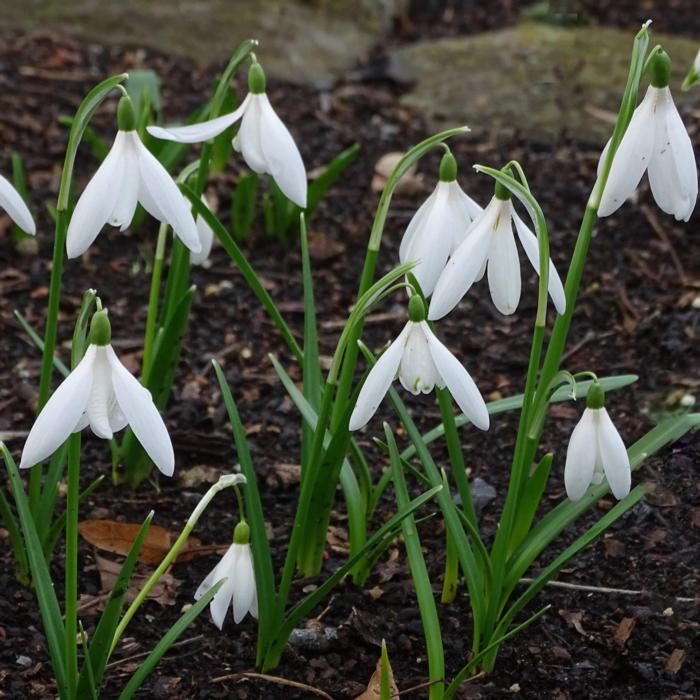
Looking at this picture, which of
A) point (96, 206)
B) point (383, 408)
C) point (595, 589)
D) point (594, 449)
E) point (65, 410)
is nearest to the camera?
point (65, 410)

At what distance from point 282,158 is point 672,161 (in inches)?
24.4

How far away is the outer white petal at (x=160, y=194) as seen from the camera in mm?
1742

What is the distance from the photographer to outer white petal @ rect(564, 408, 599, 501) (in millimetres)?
1815

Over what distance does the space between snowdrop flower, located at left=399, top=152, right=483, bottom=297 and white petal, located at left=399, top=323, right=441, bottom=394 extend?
165mm

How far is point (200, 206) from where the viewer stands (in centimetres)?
227

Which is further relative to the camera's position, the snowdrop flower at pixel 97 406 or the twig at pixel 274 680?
the twig at pixel 274 680

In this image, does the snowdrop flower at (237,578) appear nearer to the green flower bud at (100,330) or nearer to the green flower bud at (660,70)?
the green flower bud at (100,330)

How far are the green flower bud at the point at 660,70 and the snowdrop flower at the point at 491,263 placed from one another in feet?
0.89

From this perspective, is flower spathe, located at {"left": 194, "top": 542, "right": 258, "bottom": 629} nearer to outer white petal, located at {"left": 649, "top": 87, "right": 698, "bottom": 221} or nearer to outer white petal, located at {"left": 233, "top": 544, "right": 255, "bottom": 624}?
outer white petal, located at {"left": 233, "top": 544, "right": 255, "bottom": 624}

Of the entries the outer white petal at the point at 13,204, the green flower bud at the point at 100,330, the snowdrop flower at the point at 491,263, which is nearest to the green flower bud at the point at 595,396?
the snowdrop flower at the point at 491,263

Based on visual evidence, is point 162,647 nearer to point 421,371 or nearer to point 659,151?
point 421,371

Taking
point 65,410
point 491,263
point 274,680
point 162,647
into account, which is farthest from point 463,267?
point 274,680

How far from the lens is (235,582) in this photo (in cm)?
199

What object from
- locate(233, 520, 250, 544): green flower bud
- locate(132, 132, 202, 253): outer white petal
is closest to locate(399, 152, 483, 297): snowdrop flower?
locate(132, 132, 202, 253): outer white petal
